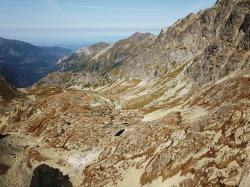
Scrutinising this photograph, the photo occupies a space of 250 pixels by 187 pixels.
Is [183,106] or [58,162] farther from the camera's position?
[183,106]

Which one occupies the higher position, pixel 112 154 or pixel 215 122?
pixel 215 122

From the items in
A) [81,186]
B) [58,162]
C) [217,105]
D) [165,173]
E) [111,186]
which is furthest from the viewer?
[58,162]

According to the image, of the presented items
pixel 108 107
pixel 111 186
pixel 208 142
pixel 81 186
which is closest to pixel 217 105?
pixel 208 142

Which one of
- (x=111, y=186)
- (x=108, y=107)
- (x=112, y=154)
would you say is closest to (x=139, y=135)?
(x=112, y=154)

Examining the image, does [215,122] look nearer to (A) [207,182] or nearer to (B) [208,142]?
(B) [208,142]

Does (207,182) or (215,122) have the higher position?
(215,122)

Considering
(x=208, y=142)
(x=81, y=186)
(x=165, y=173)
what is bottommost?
(x=81, y=186)

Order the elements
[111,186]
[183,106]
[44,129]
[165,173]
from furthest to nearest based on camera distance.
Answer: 1. [44,129]
2. [183,106]
3. [111,186]
4. [165,173]

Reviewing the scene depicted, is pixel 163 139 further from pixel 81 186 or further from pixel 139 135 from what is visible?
pixel 81 186

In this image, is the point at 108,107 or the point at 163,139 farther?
the point at 108,107
